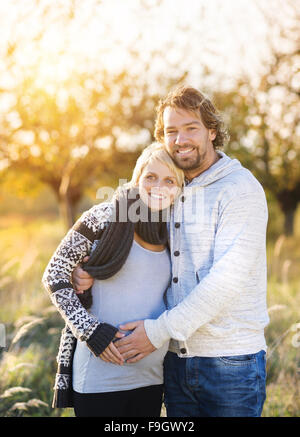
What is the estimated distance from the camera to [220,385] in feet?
7.89

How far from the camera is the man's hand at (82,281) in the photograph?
2.42m

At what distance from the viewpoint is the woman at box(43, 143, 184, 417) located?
2.36 metres

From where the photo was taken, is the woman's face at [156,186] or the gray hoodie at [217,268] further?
the woman's face at [156,186]

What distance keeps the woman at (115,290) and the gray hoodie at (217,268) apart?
0.12 meters

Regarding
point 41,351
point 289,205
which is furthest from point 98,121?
point 289,205

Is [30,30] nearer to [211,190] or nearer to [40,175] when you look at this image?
[211,190]

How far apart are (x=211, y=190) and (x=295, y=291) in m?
4.96

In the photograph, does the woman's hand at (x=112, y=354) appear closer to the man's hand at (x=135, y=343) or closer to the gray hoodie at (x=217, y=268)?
the man's hand at (x=135, y=343)

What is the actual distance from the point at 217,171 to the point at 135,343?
40.5 inches

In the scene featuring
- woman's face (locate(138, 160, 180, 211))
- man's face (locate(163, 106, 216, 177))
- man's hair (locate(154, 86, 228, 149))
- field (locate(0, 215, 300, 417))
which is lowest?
field (locate(0, 215, 300, 417))

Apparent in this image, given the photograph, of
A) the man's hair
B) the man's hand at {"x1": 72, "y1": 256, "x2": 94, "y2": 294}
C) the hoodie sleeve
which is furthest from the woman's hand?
the man's hair

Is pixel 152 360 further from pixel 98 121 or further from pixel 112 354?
pixel 98 121

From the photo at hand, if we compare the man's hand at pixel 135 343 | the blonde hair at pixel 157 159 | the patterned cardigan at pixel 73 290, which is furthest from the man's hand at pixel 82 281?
the blonde hair at pixel 157 159

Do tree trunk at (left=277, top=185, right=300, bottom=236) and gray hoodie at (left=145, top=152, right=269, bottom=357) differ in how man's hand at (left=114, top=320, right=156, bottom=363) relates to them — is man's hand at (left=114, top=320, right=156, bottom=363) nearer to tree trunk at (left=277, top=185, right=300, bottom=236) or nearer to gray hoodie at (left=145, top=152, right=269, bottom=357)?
gray hoodie at (left=145, top=152, right=269, bottom=357)
